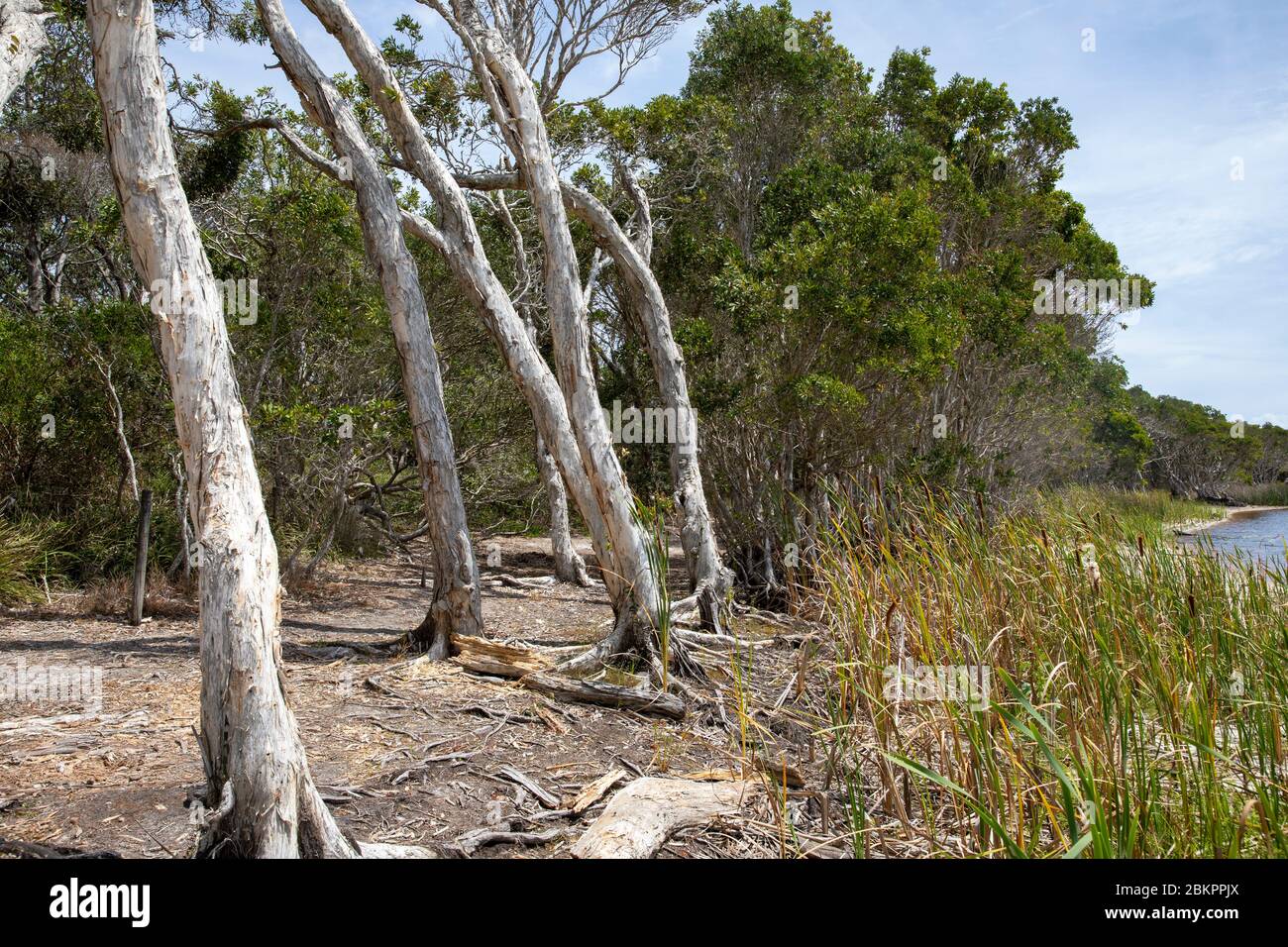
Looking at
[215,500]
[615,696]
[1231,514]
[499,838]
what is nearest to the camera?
[215,500]

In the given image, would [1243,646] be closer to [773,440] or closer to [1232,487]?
[773,440]

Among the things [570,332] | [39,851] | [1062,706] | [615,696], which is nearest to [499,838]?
[39,851]

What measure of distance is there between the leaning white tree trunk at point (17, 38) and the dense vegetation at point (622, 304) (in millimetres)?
344

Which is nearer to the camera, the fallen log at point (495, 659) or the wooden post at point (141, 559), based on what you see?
the fallen log at point (495, 659)

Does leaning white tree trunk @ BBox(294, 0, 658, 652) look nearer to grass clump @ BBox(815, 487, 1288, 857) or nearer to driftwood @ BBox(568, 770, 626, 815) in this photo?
grass clump @ BBox(815, 487, 1288, 857)

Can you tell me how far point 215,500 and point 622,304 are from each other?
901 cm

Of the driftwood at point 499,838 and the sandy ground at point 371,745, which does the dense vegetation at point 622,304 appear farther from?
the driftwood at point 499,838

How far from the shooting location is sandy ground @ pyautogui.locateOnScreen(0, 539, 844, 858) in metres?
3.84

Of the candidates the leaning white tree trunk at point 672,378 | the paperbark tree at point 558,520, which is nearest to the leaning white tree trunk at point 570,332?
the leaning white tree trunk at point 672,378

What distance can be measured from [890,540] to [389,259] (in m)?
3.97

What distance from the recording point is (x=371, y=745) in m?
4.92

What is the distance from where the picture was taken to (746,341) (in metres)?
10.7

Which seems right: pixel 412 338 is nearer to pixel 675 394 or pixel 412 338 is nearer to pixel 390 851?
pixel 675 394

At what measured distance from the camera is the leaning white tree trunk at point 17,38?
24.5 ft
